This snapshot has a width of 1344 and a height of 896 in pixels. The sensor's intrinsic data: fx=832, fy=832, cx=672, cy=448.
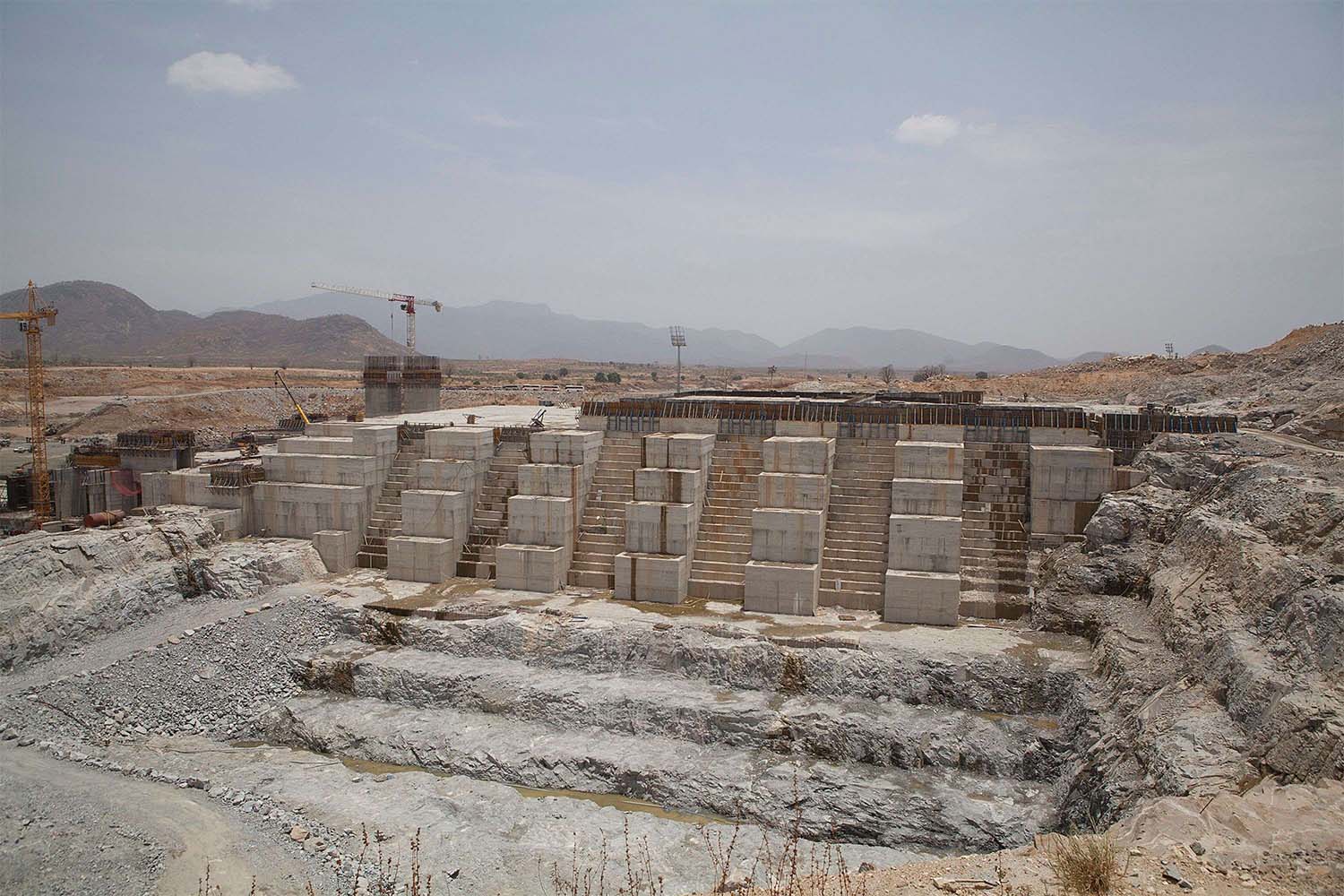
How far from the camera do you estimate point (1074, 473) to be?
2208cm

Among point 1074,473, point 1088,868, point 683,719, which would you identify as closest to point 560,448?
point 683,719

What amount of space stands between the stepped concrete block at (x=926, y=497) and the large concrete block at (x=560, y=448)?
29.7 feet

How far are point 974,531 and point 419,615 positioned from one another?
1493 cm

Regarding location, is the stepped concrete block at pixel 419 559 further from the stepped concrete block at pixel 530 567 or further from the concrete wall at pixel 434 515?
the stepped concrete block at pixel 530 567

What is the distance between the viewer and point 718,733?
17.4 m

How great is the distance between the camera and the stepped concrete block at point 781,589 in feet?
69.3

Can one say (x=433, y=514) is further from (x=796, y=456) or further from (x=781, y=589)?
(x=796, y=456)

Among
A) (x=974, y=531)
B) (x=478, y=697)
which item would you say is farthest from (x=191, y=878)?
(x=974, y=531)

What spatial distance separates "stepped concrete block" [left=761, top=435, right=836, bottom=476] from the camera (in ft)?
76.7

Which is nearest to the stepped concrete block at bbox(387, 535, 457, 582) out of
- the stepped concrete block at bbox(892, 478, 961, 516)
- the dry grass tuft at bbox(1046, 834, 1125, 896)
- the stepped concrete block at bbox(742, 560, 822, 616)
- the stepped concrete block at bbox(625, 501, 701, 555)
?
the stepped concrete block at bbox(625, 501, 701, 555)

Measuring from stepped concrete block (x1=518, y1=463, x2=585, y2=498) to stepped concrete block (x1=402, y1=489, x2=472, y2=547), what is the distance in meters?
2.08

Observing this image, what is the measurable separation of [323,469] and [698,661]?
14.1 metres

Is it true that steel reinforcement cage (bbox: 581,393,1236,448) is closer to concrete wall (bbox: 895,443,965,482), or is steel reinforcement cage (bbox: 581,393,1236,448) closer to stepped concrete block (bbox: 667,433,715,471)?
concrete wall (bbox: 895,443,965,482)

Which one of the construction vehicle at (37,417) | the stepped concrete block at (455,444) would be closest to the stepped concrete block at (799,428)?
the stepped concrete block at (455,444)
